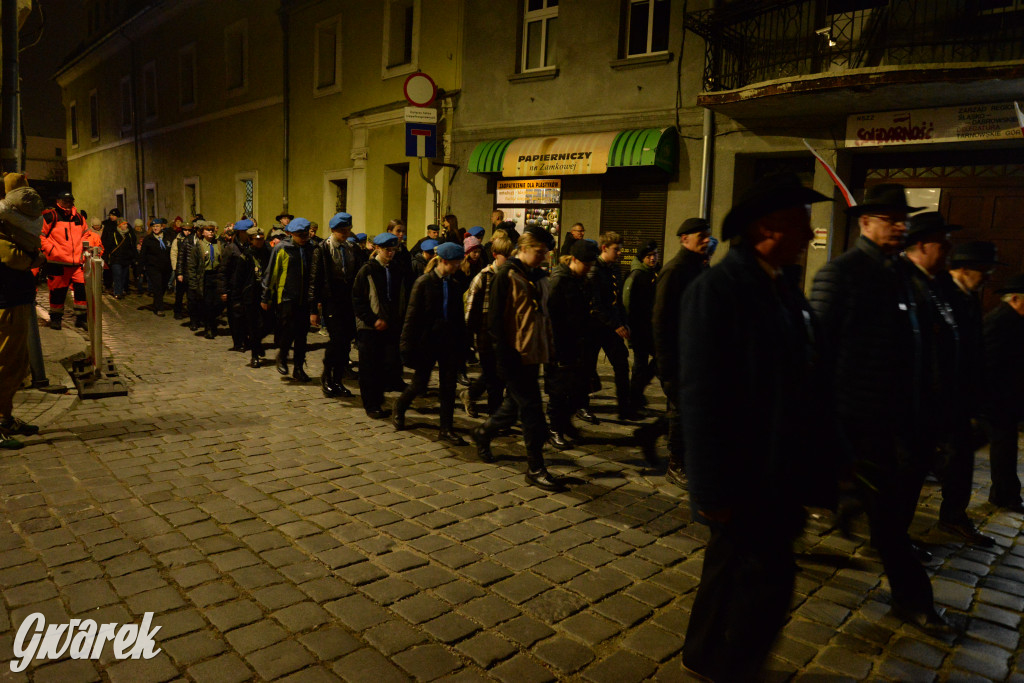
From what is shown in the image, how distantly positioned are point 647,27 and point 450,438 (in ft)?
33.1

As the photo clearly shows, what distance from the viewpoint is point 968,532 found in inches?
185

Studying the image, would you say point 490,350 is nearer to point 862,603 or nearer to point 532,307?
point 532,307

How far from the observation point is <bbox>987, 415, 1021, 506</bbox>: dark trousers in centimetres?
503

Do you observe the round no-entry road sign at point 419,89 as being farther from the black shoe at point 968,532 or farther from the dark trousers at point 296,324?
the black shoe at point 968,532

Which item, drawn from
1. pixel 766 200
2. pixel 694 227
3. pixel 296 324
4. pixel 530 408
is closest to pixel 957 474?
pixel 694 227

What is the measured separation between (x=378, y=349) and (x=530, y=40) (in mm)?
10395

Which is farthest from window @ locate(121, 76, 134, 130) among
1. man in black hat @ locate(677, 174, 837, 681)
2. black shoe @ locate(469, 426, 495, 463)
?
man in black hat @ locate(677, 174, 837, 681)

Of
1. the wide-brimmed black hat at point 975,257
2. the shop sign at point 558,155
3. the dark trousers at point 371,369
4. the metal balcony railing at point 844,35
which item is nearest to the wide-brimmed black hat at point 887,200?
the wide-brimmed black hat at point 975,257

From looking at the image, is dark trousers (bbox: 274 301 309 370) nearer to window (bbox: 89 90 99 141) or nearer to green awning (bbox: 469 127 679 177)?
green awning (bbox: 469 127 679 177)

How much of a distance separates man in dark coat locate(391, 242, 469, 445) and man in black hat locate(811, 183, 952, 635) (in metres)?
3.80

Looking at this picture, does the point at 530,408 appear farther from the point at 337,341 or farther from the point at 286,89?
the point at 286,89

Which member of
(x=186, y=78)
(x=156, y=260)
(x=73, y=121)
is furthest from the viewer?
(x=73, y=121)

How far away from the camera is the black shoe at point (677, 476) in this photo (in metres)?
5.66

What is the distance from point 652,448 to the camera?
670 centimetres
